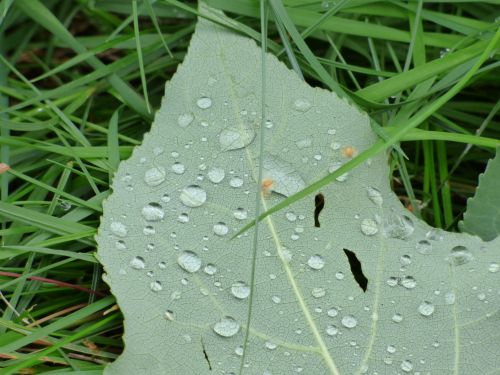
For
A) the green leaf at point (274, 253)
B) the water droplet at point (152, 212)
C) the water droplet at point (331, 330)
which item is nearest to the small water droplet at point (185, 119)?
the green leaf at point (274, 253)

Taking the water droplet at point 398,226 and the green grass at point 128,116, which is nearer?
the water droplet at point 398,226

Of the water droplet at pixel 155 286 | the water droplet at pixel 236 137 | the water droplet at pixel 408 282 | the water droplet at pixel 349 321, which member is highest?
the water droplet at pixel 236 137

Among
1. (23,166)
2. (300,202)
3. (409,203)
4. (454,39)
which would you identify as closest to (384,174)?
(300,202)

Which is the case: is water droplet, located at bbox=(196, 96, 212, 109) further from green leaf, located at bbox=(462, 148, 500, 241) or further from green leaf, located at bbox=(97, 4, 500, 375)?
green leaf, located at bbox=(462, 148, 500, 241)

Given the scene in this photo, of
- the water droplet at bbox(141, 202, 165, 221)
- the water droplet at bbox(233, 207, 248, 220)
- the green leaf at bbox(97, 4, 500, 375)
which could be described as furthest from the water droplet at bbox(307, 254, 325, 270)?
the water droplet at bbox(141, 202, 165, 221)

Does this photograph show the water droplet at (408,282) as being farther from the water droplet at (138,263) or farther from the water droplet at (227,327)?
the water droplet at (138,263)

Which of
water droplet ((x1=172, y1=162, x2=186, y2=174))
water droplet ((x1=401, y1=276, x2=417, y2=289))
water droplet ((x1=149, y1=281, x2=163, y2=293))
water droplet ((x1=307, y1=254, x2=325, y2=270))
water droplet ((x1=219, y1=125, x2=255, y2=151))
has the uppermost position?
water droplet ((x1=219, y1=125, x2=255, y2=151))

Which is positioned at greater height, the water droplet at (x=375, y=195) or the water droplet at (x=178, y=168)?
the water droplet at (x=375, y=195)

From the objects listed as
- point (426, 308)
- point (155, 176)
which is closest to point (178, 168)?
point (155, 176)
